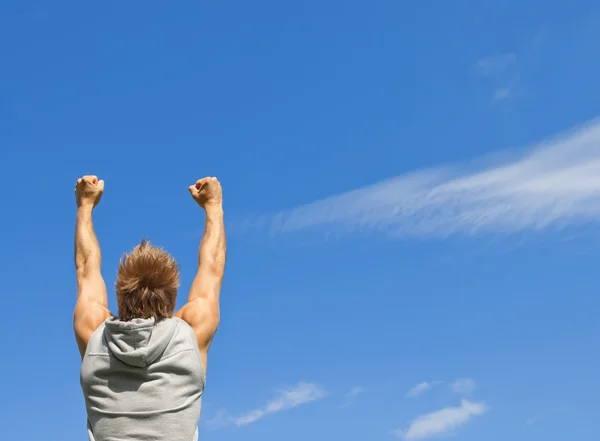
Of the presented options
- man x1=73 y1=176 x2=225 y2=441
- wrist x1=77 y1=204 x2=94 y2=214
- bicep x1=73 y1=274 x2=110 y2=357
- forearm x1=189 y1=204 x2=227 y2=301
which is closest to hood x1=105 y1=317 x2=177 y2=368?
man x1=73 y1=176 x2=225 y2=441

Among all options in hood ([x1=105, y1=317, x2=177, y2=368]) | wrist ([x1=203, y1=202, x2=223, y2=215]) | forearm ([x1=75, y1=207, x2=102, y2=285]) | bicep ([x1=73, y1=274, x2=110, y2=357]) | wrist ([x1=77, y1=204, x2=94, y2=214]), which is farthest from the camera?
wrist ([x1=203, y1=202, x2=223, y2=215])

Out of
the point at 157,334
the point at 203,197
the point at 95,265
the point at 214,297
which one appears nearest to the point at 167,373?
the point at 157,334

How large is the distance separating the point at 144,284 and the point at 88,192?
1989mm

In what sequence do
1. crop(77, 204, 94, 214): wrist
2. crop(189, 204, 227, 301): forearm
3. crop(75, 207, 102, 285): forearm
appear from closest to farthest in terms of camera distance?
1. crop(189, 204, 227, 301): forearm
2. crop(75, 207, 102, 285): forearm
3. crop(77, 204, 94, 214): wrist

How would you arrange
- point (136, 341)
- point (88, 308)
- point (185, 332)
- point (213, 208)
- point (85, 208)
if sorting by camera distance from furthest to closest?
point (213, 208)
point (85, 208)
point (88, 308)
point (185, 332)
point (136, 341)

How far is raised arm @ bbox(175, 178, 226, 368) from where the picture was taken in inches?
293

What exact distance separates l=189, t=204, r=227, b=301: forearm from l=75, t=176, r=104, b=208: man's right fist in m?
1.16

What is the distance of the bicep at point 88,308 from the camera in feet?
24.2

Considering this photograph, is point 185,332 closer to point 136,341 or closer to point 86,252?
point 136,341

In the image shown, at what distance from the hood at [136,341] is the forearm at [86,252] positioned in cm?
107

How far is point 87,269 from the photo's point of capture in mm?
7871

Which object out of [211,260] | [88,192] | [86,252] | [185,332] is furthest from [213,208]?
[185,332]

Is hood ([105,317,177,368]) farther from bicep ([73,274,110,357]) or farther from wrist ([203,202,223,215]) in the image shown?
wrist ([203,202,223,215])

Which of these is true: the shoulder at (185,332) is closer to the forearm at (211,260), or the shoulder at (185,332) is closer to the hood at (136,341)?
the hood at (136,341)
